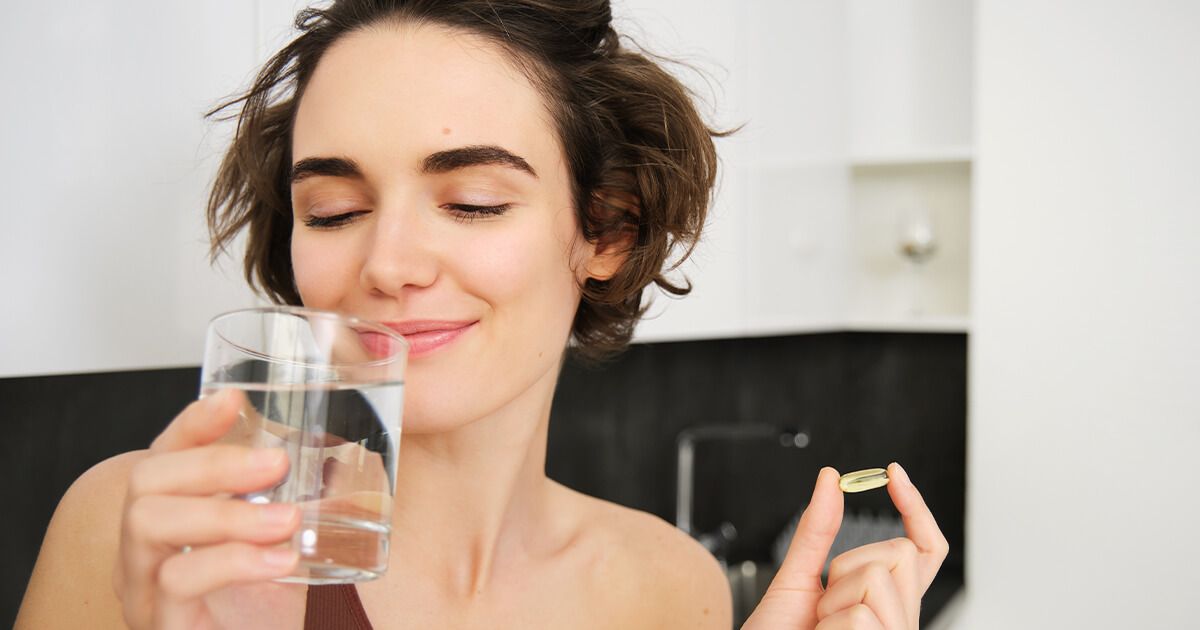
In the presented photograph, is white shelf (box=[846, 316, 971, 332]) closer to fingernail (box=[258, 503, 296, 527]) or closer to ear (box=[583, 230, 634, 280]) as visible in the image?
ear (box=[583, 230, 634, 280])

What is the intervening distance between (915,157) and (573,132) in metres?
1.83

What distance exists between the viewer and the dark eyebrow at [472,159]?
2.96 feet

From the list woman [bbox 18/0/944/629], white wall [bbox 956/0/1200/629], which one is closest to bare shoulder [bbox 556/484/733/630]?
woman [bbox 18/0/944/629]

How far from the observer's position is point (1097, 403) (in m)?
2.39

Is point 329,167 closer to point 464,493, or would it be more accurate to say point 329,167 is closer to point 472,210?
point 472,210

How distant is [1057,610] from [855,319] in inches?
32.6

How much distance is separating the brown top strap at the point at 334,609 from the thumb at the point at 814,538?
1.26 ft

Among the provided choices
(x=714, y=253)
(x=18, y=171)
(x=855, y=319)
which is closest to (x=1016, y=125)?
(x=855, y=319)

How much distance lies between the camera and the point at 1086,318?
2393 millimetres

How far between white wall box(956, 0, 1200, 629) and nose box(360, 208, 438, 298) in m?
1.87

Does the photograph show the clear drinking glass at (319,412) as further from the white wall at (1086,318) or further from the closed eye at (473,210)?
the white wall at (1086,318)

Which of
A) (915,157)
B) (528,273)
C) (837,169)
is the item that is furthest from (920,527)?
(915,157)

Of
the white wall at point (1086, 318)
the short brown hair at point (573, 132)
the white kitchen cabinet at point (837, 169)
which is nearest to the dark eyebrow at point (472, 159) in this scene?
the short brown hair at point (573, 132)

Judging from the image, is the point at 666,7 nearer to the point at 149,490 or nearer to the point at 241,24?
the point at 241,24
